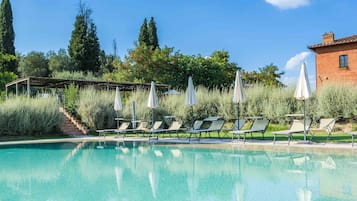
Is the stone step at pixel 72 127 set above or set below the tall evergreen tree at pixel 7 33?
below

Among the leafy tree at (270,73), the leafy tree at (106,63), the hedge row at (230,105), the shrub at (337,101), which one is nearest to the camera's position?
the shrub at (337,101)

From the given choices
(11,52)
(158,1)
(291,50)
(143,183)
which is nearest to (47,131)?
(158,1)

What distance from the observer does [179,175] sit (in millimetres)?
7848

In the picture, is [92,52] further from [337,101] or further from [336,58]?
[337,101]

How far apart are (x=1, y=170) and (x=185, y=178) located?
485 cm

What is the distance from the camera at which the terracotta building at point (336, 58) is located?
25.8 meters

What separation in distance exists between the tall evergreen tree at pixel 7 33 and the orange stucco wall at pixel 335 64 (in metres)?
29.5

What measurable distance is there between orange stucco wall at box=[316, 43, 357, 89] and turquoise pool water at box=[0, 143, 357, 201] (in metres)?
18.1

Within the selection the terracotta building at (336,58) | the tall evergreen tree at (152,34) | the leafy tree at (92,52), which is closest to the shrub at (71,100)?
the terracotta building at (336,58)

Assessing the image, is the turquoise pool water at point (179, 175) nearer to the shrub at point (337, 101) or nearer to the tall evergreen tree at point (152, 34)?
the shrub at point (337, 101)

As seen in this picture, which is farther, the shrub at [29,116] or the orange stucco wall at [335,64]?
the orange stucco wall at [335,64]

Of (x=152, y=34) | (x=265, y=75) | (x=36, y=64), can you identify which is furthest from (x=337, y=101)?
(x=36, y=64)

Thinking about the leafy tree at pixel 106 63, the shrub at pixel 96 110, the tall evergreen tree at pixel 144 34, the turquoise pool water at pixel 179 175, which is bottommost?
the turquoise pool water at pixel 179 175

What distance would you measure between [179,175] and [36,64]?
41219mm
